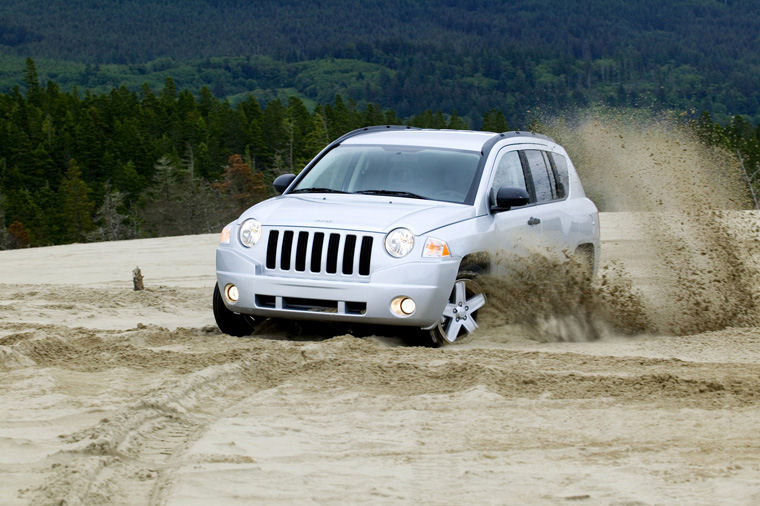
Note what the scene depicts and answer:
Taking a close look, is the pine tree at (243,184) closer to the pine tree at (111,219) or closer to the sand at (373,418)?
the pine tree at (111,219)

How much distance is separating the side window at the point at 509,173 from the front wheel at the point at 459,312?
95 centimetres

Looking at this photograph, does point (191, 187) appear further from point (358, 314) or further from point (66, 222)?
point (358, 314)

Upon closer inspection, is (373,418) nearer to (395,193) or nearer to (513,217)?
(395,193)

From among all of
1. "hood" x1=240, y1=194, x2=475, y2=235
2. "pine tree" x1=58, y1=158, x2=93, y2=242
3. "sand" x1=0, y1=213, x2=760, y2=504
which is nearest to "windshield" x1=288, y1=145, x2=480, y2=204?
"hood" x1=240, y1=194, x2=475, y2=235

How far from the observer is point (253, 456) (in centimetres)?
491

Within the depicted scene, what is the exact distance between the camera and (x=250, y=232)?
8.36 metres

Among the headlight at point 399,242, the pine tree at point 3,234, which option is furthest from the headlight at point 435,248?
the pine tree at point 3,234

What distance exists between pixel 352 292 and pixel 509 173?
90.9 inches

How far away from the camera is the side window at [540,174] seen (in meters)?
9.89

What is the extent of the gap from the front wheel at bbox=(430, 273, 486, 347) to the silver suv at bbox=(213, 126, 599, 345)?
11 millimetres

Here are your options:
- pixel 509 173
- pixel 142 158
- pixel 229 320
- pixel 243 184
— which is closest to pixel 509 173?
pixel 509 173

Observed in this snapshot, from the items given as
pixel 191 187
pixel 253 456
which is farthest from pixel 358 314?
pixel 191 187

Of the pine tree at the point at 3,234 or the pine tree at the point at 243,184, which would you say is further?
the pine tree at the point at 243,184

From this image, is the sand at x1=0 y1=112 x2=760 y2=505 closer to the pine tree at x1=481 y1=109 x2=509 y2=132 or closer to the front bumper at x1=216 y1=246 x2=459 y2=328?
the front bumper at x1=216 y1=246 x2=459 y2=328
